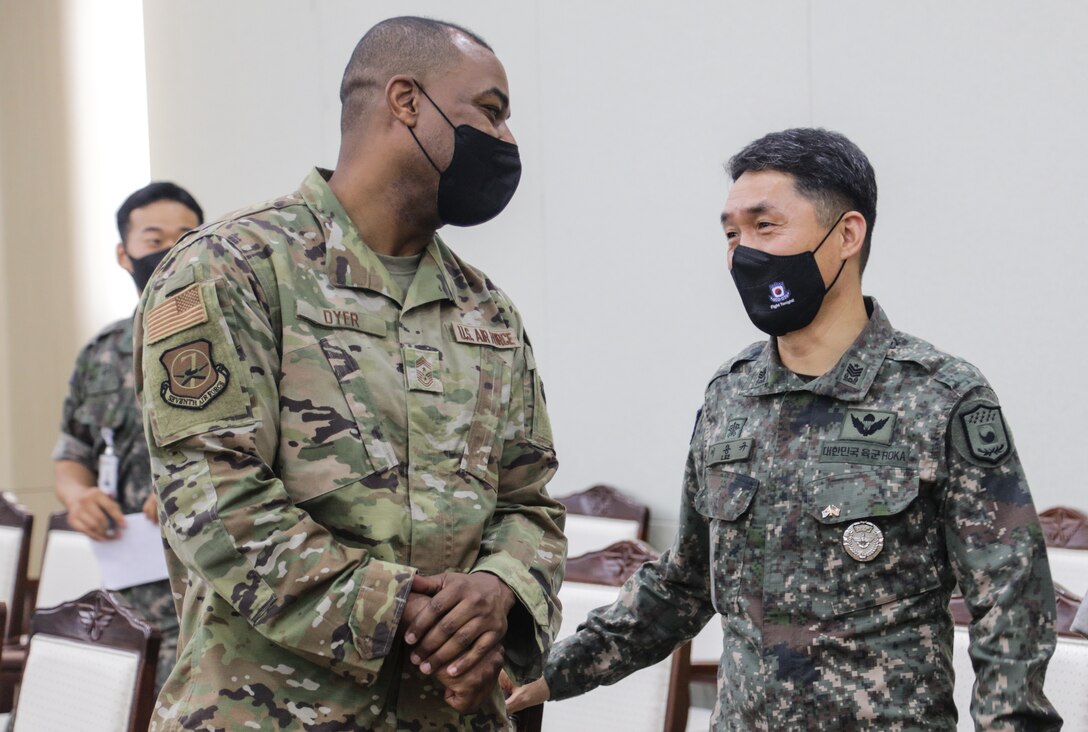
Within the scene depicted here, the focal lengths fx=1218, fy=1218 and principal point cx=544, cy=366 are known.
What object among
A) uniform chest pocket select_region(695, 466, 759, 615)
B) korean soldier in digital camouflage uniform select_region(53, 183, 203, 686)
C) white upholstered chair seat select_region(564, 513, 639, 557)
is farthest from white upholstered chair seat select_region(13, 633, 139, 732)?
white upholstered chair seat select_region(564, 513, 639, 557)

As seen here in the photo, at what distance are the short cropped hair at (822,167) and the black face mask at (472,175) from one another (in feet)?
1.24

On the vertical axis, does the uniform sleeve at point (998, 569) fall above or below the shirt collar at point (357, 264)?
below

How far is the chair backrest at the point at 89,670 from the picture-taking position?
2.45 m

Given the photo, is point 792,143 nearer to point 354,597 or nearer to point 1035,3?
point 354,597

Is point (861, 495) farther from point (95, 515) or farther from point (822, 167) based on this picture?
point (95, 515)

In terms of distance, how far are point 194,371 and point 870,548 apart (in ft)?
2.92

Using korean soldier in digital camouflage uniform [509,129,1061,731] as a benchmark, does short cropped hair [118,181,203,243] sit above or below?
above

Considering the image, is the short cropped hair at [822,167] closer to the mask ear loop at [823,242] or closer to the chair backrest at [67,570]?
the mask ear loop at [823,242]

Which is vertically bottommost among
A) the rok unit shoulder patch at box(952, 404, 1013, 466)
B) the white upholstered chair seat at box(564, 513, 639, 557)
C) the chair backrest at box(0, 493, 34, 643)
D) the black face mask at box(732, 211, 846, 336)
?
the chair backrest at box(0, 493, 34, 643)

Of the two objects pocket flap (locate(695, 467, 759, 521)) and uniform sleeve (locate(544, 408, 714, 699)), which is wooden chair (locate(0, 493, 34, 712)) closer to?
uniform sleeve (locate(544, 408, 714, 699))

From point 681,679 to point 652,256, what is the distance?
2187 mm

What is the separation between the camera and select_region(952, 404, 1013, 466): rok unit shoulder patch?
1.56 metres

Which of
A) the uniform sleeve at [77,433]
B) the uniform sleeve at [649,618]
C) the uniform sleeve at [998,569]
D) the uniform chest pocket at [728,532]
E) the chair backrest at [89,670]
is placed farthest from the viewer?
the uniform sleeve at [77,433]

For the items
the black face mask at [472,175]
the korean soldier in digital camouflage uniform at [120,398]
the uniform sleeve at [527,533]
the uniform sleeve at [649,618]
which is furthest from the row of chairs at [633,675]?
the black face mask at [472,175]
